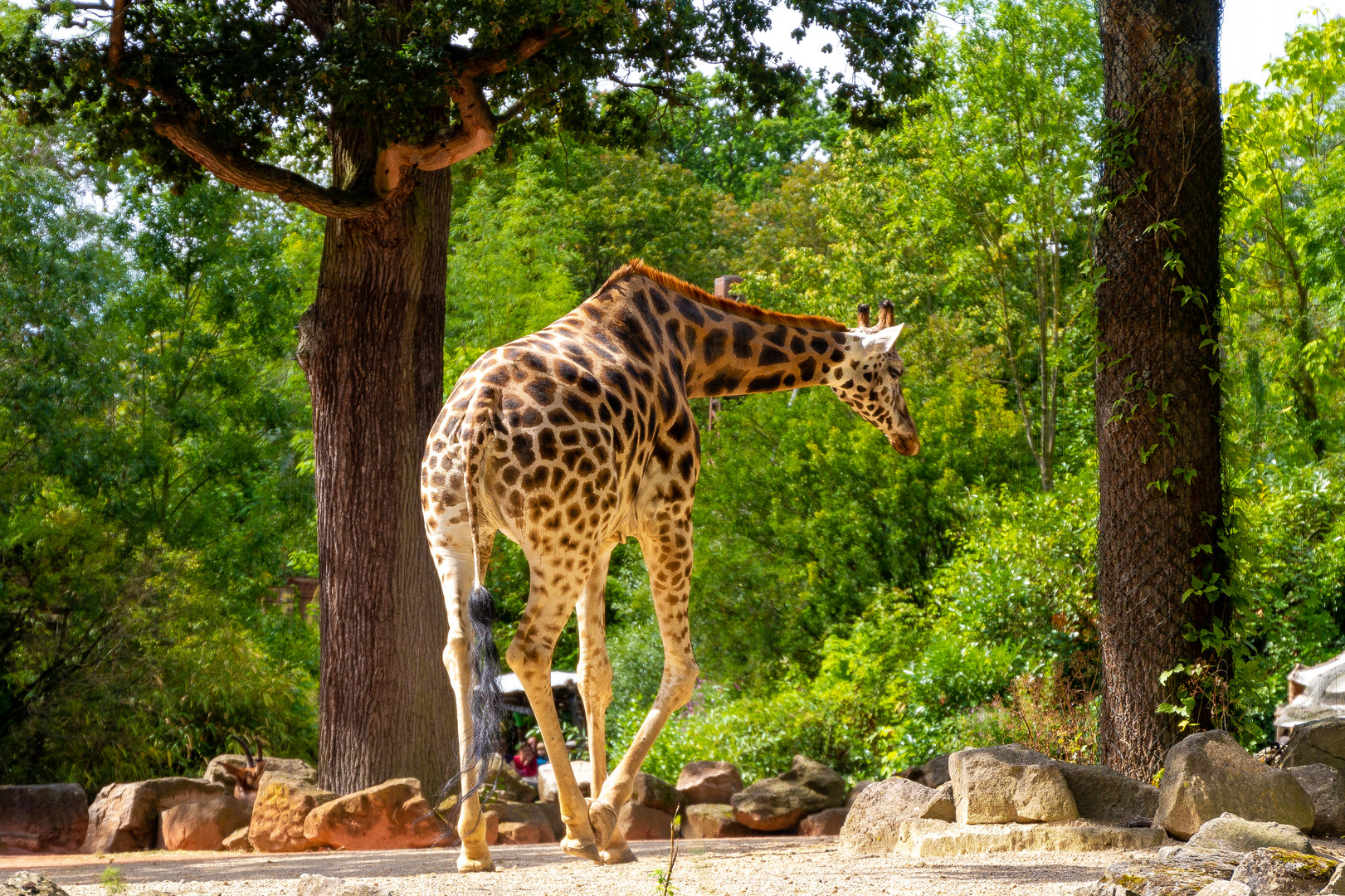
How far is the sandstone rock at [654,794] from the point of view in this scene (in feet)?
36.2

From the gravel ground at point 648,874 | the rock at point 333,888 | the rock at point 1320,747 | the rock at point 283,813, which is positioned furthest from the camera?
the rock at point 283,813

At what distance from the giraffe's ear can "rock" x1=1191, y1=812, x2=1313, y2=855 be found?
10.8 ft

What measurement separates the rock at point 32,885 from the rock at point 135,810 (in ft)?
17.7

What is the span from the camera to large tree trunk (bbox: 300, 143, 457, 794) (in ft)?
29.6

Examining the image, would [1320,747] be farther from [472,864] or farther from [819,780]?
[472,864]

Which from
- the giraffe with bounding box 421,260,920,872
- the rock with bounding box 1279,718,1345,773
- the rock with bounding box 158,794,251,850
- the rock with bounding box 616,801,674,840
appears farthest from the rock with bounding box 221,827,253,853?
the rock with bounding box 1279,718,1345,773

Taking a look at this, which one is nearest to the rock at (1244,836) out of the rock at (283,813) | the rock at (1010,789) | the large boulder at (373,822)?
the rock at (1010,789)

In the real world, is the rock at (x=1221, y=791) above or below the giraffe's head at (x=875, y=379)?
below

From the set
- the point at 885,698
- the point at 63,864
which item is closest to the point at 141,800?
the point at 63,864

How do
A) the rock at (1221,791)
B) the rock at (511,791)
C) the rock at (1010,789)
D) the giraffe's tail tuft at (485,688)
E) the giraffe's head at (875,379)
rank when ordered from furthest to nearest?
the rock at (511,791) → the giraffe's head at (875,379) → the rock at (1010,789) → the rock at (1221,791) → the giraffe's tail tuft at (485,688)

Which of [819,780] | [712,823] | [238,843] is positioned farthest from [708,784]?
[238,843]

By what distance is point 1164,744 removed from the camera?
25.5 feet

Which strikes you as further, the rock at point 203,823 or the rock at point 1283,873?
the rock at point 203,823

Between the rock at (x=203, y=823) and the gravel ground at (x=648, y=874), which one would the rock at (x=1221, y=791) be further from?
the rock at (x=203, y=823)
